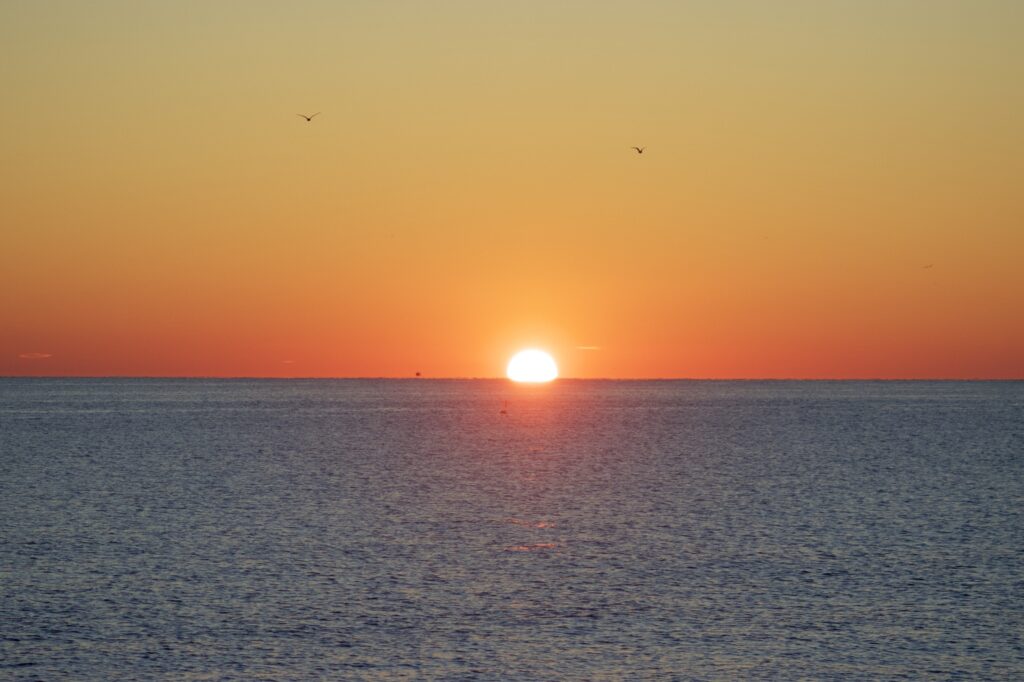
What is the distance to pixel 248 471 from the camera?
179 feet

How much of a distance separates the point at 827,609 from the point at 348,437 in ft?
221

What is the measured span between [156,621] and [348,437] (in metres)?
66.6

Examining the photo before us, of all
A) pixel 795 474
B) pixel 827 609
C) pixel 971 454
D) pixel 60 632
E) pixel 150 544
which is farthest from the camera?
pixel 971 454

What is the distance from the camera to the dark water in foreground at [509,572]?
18.7 meters

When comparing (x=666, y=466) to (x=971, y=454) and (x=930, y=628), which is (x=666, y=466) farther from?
(x=930, y=628)

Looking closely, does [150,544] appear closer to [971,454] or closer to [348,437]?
[971,454]

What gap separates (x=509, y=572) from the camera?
25844 mm

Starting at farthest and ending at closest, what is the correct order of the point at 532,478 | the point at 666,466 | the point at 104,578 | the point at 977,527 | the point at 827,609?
1. the point at 666,466
2. the point at 532,478
3. the point at 977,527
4. the point at 104,578
5. the point at 827,609

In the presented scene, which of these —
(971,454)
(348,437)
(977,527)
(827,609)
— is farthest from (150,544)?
(348,437)

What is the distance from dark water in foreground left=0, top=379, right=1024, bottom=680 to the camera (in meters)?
18.7

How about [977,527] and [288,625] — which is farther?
[977,527]

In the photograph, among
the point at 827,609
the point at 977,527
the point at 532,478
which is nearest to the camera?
the point at 827,609

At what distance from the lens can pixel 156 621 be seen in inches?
831

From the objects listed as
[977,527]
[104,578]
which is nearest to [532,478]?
[977,527]
